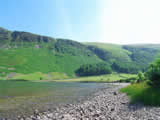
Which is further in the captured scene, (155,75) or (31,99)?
(31,99)

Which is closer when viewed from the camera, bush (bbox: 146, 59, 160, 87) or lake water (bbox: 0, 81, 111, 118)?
lake water (bbox: 0, 81, 111, 118)

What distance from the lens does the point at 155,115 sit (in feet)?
54.4

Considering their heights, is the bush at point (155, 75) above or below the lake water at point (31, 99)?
above

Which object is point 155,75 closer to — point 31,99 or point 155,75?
point 155,75

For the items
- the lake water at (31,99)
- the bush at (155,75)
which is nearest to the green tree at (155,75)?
the bush at (155,75)

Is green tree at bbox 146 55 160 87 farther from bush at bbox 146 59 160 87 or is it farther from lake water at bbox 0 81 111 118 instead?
lake water at bbox 0 81 111 118

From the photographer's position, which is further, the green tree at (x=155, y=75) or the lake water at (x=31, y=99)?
the green tree at (x=155, y=75)

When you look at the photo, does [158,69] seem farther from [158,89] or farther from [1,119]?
[1,119]

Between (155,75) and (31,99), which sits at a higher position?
(155,75)

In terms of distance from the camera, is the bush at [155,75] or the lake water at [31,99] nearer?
the lake water at [31,99]

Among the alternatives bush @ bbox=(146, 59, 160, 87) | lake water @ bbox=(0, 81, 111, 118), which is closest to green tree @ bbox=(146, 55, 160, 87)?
bush @ bbox=(146, 59, 160, 87)

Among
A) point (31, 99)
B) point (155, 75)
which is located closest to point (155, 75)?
point (155, 75)

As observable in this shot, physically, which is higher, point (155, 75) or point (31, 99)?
point (155, 75)

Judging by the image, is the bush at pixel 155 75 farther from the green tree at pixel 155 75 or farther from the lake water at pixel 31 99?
the lake water at pixel 31 99
